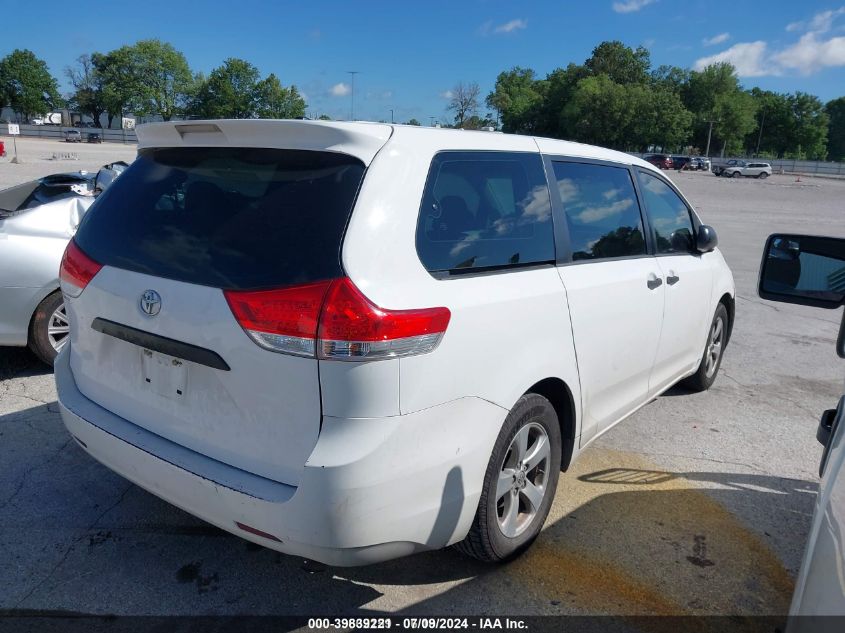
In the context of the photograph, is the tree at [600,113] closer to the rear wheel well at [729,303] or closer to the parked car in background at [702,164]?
the parked car in background at [702,164]

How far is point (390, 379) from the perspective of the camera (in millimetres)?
2125

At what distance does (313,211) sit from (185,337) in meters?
0.64

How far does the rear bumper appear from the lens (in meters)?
2.11

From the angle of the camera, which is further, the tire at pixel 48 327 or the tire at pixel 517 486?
the tire at pixel 48 327

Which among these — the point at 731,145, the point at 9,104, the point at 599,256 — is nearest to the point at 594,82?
the point at 731,145

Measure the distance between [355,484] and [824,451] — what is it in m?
1.48

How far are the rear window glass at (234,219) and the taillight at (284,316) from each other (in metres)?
0.04

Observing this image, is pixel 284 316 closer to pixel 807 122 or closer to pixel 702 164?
pixel 702 164

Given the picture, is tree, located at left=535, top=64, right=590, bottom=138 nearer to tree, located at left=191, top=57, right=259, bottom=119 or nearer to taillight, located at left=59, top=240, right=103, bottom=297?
tree, located at left=191, top=57, right=259, bottom=119

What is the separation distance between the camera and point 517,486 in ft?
9.41

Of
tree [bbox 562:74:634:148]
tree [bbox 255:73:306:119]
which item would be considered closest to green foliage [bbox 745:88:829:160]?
tree [bbox 562:74:634:148]

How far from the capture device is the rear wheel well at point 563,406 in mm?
2933

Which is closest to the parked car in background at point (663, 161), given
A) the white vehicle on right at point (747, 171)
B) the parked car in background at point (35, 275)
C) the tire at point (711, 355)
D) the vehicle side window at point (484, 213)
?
the white vehicle on right at point (747, 171)

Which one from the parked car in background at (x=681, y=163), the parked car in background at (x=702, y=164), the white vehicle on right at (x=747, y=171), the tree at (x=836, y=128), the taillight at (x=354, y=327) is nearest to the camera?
the taillight at (x=354, y=327)
